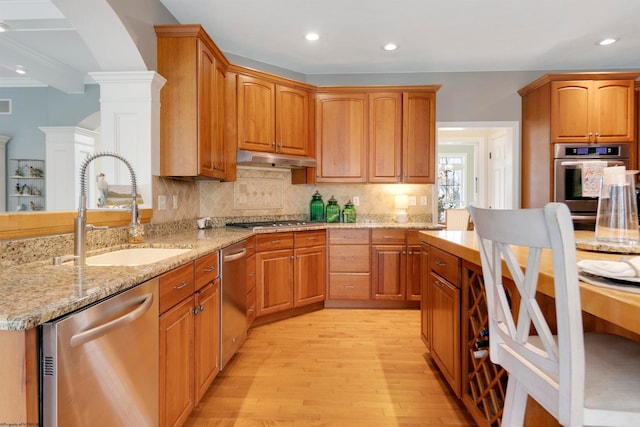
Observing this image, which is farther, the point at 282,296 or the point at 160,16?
the point at 282,296

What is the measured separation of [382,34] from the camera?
A: 3314 millimetres

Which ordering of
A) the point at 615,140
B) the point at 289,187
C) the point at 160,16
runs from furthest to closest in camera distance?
the point at 289,187
the point at 615,140
the point at 160,16

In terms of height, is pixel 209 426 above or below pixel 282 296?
below

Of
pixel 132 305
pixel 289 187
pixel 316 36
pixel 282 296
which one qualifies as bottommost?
pixel 282 296

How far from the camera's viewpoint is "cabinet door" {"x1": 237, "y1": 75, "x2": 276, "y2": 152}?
11.1ft

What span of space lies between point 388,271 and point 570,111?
250 cm

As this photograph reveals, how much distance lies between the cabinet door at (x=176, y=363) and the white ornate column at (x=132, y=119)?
117 cm

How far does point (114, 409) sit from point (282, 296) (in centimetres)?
232

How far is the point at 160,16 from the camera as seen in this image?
2.73 m

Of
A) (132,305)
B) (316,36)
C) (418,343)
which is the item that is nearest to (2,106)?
(316,36)

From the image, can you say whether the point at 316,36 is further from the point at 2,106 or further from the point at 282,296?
the point at 2,106

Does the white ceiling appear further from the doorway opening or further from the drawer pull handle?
the drawer pull handle

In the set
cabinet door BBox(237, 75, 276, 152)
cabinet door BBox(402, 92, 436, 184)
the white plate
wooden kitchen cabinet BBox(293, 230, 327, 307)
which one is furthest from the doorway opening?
cabinet door BBox(237, 75, 276, 152)

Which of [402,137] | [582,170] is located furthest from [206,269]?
[582,170]
